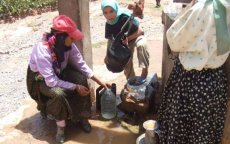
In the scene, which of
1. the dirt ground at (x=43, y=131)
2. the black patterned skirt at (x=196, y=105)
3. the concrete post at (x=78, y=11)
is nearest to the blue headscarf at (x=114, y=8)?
the concrete post at (x=78, y=11)

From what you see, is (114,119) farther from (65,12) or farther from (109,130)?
(65,12)

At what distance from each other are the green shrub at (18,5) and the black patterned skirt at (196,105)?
288 inches

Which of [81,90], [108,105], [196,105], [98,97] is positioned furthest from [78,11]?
[196,105]

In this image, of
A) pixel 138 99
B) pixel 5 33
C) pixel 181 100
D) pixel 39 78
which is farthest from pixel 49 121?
pixel 5 33

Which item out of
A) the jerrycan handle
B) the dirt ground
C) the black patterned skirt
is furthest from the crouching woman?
the black patterned skirt

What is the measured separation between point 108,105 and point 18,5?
608cm

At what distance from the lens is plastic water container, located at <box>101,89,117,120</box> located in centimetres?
522

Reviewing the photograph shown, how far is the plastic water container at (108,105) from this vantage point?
5.22 m

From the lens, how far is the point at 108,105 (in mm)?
5324

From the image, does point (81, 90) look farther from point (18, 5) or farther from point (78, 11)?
point (18, 5)

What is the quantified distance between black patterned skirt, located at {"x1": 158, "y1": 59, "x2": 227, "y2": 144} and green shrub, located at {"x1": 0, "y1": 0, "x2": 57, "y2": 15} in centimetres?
732

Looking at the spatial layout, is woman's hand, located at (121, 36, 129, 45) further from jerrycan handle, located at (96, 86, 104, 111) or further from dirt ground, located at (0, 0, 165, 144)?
dirt ground, located at (0, 0, 165, 144)

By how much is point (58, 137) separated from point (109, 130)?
2.33ft

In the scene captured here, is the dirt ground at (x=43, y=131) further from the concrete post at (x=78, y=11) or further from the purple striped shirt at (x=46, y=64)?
the concrete post at (x=78, y=11)
